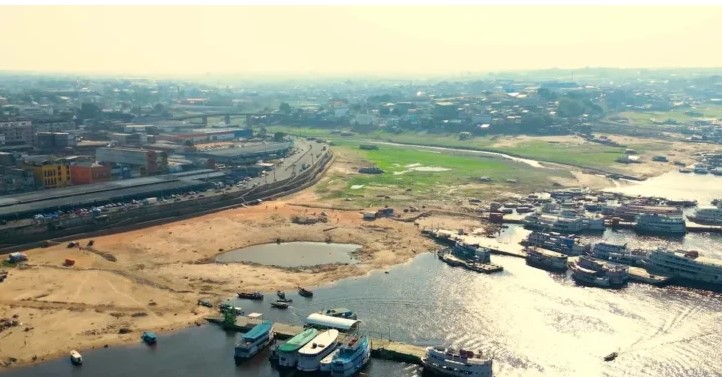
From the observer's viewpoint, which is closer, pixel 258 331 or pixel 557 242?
pixel 258 331

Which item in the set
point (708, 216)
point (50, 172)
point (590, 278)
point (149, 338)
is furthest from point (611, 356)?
point (50, 172)

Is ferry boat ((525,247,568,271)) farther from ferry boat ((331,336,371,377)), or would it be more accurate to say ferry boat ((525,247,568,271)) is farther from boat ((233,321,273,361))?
boat ((233,321,273,361))

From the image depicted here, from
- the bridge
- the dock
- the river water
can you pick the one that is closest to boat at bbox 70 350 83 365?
the river water

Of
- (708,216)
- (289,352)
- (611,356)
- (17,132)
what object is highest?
(17,132)

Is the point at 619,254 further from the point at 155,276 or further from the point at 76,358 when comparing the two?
the point at 76,358

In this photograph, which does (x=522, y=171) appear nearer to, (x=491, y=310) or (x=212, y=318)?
(x=491, y=310)

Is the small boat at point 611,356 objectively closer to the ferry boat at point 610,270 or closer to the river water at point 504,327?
the river water at point 504,327

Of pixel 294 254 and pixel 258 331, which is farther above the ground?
pixel 258 331
